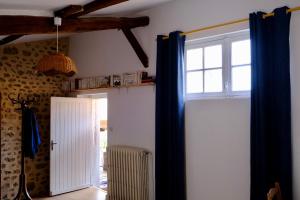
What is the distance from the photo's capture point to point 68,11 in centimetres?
319

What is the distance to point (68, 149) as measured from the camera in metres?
4.90

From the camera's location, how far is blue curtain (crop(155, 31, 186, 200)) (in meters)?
3.31

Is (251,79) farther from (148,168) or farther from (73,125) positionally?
(73,125)

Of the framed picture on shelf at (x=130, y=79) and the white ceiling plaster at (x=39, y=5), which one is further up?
the white ceiling plaster at (x=39, y=5)

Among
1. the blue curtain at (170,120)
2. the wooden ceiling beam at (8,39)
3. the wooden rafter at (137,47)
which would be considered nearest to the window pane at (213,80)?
the blue curtain at (170,120)

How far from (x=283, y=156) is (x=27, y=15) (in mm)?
3149

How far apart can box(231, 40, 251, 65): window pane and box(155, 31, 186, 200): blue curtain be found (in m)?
0.63

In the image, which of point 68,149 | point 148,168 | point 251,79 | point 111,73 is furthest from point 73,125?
point 251,79

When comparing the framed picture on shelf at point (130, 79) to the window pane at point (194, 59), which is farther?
the framed picture on shelf at point (130, 79)

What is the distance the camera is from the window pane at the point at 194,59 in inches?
133

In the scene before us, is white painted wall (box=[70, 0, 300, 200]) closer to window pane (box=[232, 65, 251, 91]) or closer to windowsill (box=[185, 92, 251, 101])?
windowsill (box=[185, 92, 251, 101])

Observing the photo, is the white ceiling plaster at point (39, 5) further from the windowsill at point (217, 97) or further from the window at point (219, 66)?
the windowsill at point (217, 97)

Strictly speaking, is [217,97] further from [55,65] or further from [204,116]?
[55,65]

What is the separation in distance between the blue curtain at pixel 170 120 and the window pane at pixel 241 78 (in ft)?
2.04
